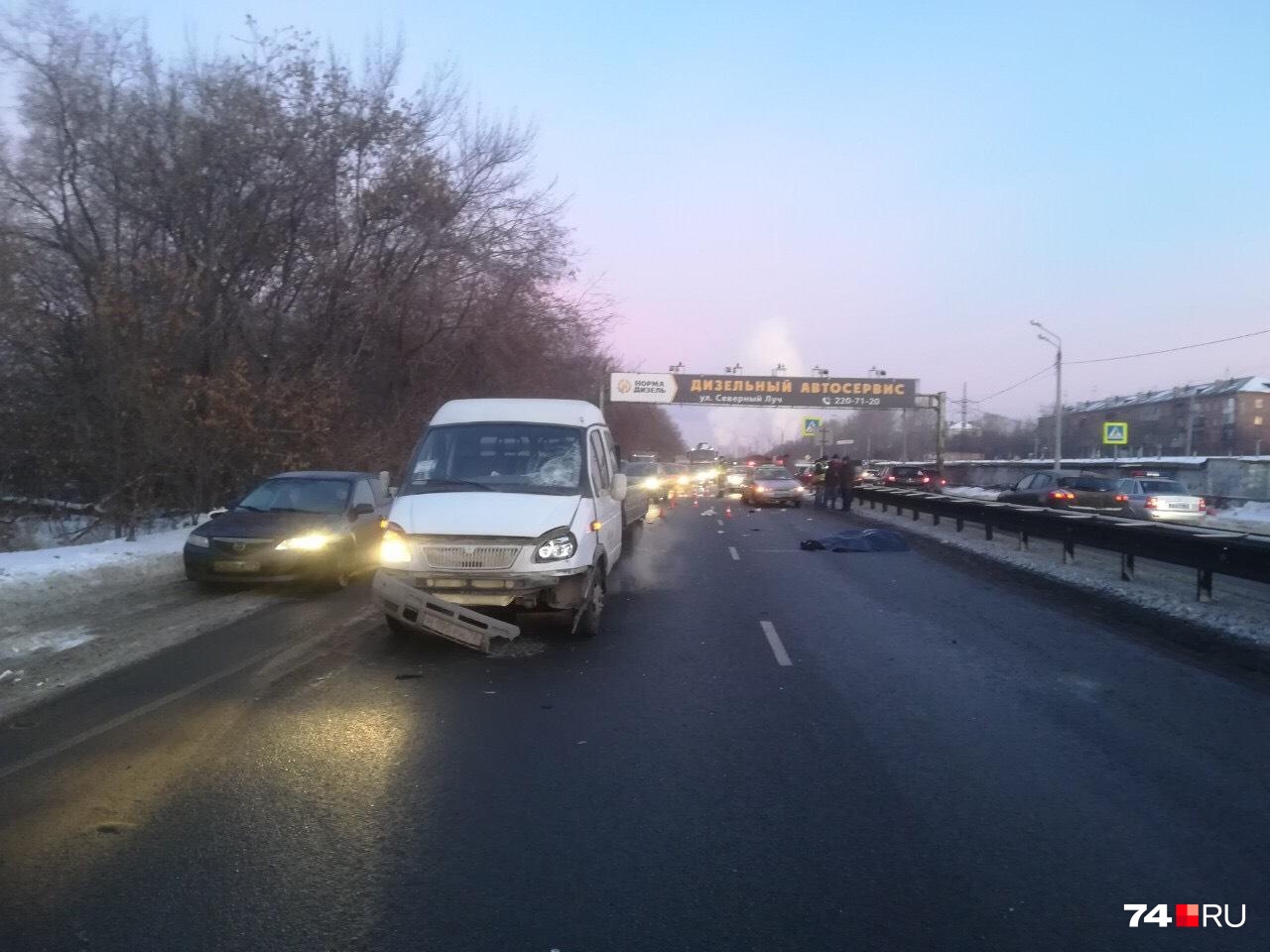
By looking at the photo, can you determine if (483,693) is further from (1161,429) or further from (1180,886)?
(1161,429)

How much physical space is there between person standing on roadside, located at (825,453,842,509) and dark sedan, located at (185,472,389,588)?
77.8 feet

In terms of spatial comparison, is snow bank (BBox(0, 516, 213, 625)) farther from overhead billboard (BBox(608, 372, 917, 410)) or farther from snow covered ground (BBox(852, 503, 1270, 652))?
overhead billboard (BBox(608, 372, 917, 410))

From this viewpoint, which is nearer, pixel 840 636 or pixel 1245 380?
pixel 840 636

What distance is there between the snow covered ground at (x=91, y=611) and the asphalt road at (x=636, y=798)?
640 mm

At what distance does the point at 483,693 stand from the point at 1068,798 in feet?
14.3

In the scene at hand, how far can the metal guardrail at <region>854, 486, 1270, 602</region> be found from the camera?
12547mm

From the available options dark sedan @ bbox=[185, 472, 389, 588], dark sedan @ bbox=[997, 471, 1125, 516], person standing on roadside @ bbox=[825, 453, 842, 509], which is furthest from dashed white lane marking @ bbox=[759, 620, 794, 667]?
person standing on roadside @ bbox=[825, 453, 842, 509]

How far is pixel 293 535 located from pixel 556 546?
5273 millimetres

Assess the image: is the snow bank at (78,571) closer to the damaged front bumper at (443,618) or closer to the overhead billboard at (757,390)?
the damaged front bumper at (443,618)

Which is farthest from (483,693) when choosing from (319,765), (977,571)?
(977,571)

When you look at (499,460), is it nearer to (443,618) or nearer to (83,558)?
(443,618)

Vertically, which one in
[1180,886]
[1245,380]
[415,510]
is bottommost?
[1180,886]

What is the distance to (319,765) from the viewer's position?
6.40m

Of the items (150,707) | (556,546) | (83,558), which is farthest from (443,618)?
(83,558)
